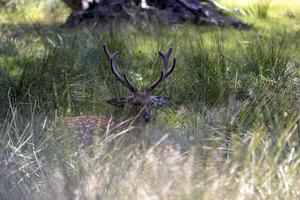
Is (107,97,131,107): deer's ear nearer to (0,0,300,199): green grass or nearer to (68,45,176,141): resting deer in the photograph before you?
(68,45,176,141): resting deer

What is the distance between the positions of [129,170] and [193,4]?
717 cm

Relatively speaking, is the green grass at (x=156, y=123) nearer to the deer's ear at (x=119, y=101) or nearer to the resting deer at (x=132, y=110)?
the resting deer at (x=132, y=110)

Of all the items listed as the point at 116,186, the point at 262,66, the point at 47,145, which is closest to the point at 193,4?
the point at 262,66

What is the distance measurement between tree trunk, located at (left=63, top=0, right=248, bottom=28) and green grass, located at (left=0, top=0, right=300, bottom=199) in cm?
76

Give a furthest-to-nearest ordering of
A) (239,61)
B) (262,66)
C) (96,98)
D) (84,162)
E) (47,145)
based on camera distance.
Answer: (239,61)
(262,66)
(96,98)
(47,145)
(84,162)

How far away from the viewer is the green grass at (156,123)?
400cm

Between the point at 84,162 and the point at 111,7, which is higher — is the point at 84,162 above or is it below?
above

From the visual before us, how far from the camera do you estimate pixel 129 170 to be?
13.9 feet

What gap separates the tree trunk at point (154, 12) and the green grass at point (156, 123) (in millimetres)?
759

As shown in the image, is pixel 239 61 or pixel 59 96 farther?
pixel 239 61

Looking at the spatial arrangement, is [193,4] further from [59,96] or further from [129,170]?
[129,170]

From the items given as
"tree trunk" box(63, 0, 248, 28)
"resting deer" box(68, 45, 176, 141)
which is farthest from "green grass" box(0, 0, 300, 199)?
"tree trunk" box(63, 0, 248, 28)

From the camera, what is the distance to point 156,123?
18.7 ft

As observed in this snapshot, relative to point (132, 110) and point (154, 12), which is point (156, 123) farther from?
point (154, 12)
